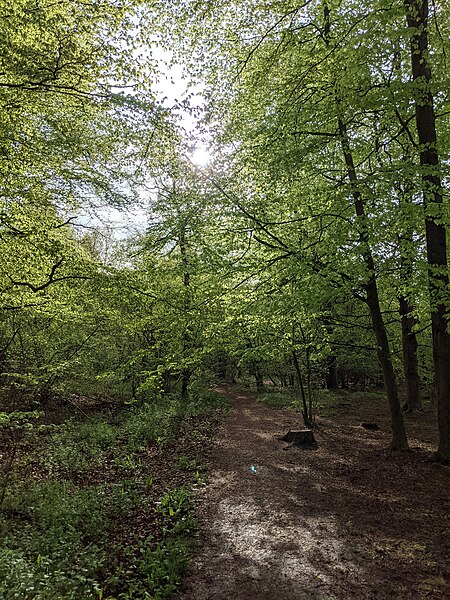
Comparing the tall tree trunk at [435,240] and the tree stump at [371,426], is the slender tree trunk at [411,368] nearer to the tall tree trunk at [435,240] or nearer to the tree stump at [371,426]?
the tree stump at [371,426]

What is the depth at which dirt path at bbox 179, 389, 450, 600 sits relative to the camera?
5.04 metres

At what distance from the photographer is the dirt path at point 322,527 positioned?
16.5ft

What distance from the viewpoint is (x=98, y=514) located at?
725cm

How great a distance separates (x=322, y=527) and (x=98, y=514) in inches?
165

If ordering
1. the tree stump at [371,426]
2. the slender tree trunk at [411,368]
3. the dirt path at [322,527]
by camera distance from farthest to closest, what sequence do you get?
the slender tree trunk at [411,368] < the tree stump at [371,426] < the dirt path at [322,527]

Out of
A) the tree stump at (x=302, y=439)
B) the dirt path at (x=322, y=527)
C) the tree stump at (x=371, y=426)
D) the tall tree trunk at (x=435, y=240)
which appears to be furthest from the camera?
the tree stump at (x=371, y=426)

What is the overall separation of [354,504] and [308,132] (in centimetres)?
835

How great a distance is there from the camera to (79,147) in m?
8.80

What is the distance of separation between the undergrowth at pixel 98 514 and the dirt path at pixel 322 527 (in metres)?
0.59

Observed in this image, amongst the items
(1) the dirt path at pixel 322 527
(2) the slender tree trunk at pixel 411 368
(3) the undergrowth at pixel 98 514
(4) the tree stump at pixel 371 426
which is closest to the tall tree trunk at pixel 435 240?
(1) the dirt path at pixel 322 527

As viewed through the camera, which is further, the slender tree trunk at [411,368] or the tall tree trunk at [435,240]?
the slender tree trunk at [411,368]

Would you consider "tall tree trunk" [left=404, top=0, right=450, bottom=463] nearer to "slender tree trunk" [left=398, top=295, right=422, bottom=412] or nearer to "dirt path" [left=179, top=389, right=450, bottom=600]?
"dirt path" [left=179, top=389, right=450, bottom=600]

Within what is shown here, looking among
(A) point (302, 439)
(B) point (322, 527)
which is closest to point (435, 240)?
(B) point (322, 527)

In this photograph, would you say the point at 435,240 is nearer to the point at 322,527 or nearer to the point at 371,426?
the point at 322,527
